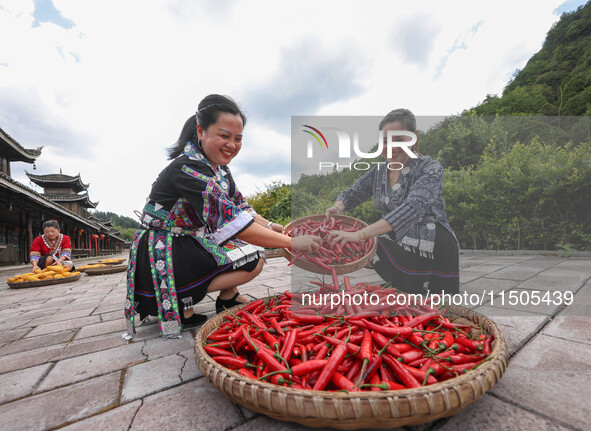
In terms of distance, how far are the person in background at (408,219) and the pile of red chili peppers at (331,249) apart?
0.13 metres

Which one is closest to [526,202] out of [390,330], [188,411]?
[390,330]

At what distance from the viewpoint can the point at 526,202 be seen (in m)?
4.41

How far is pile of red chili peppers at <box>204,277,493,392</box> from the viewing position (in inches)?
47.8

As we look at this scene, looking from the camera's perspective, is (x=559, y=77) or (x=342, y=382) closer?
(x=342, y=382)

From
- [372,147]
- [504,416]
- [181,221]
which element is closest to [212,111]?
[181,221]

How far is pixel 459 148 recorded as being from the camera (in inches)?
98.5

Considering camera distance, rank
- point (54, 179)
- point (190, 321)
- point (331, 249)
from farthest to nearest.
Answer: point (54, 179) < point (331, 249) < point (190, 321)

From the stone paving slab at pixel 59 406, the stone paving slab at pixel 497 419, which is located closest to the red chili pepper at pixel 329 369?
the stone paving slab at pixel 497 419

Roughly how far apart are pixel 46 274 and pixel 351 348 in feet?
26.2

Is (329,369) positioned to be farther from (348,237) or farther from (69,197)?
(69,197)

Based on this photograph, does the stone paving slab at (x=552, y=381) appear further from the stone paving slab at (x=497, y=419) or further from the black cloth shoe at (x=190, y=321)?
the black cloth shoe at (x=190, y=321)

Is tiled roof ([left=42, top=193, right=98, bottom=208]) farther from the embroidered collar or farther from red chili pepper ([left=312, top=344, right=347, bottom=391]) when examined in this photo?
red chili pepper ([left=312, top=344, right=347, bottom=391])

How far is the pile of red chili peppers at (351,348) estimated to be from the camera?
3.98 feet

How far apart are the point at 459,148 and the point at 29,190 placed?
1678 cm
